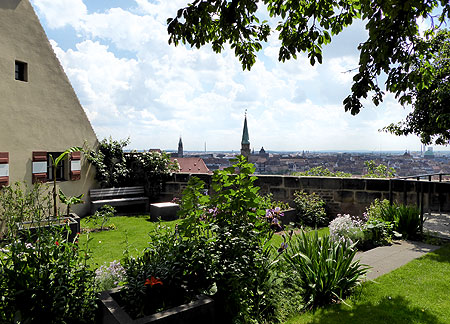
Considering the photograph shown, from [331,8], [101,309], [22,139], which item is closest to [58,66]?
[22,139]

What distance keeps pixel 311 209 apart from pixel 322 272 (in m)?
A: 4.46

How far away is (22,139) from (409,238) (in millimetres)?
9091

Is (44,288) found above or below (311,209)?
above

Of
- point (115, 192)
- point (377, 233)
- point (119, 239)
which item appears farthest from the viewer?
point (115, 192)

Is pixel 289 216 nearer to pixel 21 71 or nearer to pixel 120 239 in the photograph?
pixel 120 239

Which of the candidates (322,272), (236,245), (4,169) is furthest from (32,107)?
(322,272)

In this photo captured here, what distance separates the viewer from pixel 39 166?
27.4 feet

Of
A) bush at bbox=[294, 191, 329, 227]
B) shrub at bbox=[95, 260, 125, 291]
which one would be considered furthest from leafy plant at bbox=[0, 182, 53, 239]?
bush at bbox=[294, 191, 329, 227]

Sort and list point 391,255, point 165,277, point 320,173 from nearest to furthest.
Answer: point 165,277 → point 391,255 → point 320,173

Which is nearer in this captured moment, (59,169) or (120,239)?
(120,239)

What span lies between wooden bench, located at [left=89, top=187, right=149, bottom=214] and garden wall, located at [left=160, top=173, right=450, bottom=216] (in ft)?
13.6

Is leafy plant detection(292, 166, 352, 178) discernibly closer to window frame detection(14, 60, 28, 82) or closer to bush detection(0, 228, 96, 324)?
bush detection(0, 228, 96, 324)

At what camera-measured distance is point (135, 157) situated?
36.3 ft

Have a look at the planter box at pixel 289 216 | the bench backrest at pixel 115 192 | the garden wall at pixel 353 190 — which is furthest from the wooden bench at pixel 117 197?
the planter box at pixel 289 216
